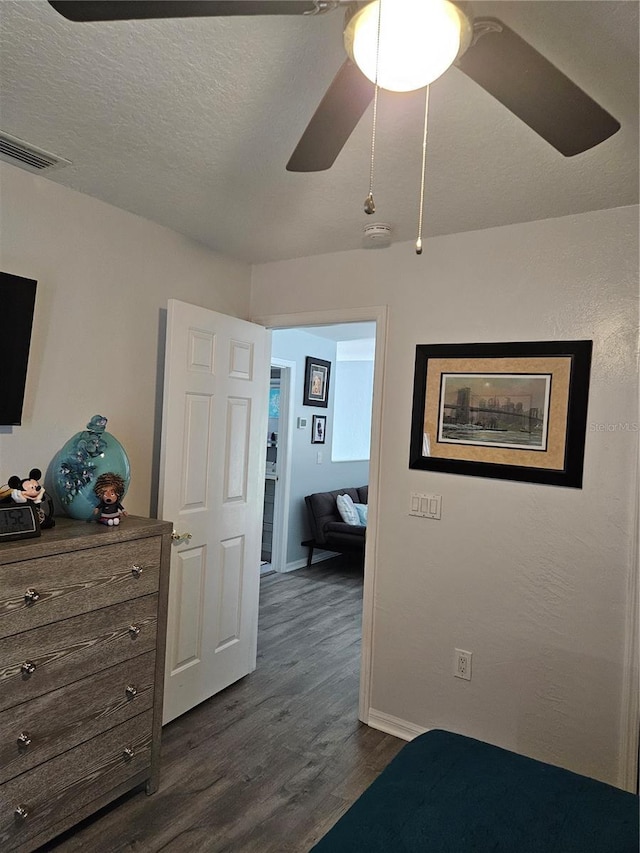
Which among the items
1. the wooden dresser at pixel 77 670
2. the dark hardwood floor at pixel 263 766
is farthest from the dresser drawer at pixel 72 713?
the dark hardwood floor at pixel 263 766

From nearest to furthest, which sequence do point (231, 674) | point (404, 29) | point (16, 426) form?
point (404, 29) < point (16, 426) < point (231, 674)

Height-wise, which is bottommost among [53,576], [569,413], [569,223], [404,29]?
[53,576]

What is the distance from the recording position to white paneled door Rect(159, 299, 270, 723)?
8.79 ft

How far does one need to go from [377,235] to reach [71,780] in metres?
2.53

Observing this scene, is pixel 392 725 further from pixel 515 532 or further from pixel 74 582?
pixel 74 582

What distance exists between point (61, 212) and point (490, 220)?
1.85 m

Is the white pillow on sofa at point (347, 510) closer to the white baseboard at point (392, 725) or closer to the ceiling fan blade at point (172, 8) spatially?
the white baseboard at point (392, 725)

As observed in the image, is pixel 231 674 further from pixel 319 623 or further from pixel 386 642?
pixel 319 623

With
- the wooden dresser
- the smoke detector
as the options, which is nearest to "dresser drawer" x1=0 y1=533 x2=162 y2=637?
the wooden dresser

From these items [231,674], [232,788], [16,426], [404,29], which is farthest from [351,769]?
[404,29]

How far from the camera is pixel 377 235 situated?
2646 mm

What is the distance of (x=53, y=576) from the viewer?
1.85 m

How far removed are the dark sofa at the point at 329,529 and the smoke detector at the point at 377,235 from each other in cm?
300

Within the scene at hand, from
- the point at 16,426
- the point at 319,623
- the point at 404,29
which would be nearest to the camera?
the point at 404,29
